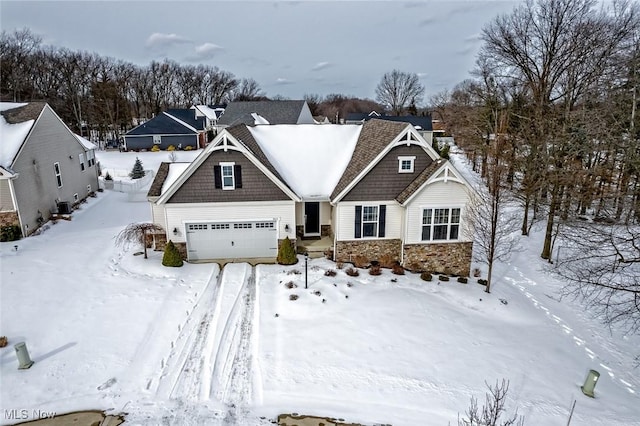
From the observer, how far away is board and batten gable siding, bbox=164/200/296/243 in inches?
648

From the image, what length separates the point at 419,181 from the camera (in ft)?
53.4

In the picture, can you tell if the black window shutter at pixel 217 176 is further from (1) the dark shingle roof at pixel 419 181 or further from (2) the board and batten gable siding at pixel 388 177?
(1) the dark shingle roof at pixel 419 181

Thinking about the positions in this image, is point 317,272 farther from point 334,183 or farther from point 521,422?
point 521,422

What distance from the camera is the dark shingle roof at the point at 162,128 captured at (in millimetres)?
51222

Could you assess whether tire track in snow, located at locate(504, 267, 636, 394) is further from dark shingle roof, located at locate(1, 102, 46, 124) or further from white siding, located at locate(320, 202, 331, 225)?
dark shingle roof, located at locate(1, 102, 46, 124)

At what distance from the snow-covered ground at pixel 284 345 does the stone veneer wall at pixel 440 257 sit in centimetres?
102

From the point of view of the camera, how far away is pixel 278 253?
1703 cm

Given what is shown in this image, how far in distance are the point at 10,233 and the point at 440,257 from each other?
2113 cm

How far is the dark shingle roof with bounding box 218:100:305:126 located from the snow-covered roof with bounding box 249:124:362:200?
33.8 meters

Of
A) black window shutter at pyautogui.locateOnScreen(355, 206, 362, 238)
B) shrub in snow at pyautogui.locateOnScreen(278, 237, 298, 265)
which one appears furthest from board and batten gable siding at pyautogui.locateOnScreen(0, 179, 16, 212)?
black window shutter at pyautogui.locateOnScreen(355, 206, 362, 238)

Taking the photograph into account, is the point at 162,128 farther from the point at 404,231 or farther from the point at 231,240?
the point at 404,231

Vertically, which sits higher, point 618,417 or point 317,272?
point 317,272

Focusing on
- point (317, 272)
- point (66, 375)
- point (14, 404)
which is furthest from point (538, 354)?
point (14, 404)

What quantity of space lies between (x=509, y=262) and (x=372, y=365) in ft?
45.6
